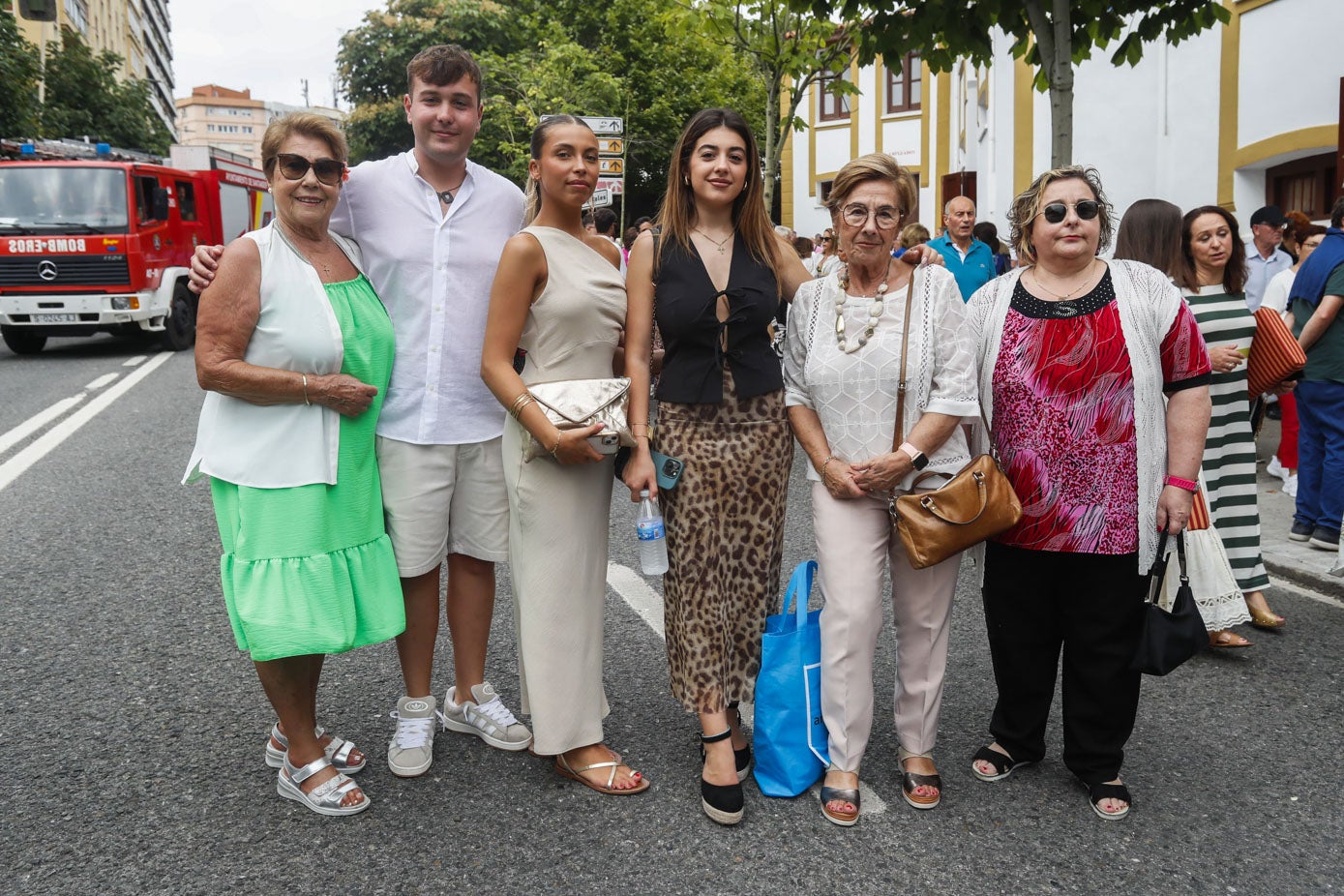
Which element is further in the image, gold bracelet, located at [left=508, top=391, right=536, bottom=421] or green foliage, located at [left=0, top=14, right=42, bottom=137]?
green foliage, located at [left=0, top=14, right=42, bottom=137]

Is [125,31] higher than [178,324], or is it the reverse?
[125,31]

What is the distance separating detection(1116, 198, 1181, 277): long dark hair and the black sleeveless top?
185 cm

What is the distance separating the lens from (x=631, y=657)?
4344 mm

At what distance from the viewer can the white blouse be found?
10.1 feet

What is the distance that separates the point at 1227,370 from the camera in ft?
13.7

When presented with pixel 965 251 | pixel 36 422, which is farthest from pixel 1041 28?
pixel 36 422

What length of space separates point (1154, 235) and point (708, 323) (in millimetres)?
2122

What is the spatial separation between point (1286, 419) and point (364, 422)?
6.76 m

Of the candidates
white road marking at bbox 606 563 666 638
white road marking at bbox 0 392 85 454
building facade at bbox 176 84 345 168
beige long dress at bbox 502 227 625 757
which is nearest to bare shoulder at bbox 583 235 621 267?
beige long dress at bbox 502 227 625 757

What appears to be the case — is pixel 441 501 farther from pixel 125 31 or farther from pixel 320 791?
pixel 125 31

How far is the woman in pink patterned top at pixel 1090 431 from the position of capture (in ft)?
10.1

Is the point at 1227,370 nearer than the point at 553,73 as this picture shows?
Yes

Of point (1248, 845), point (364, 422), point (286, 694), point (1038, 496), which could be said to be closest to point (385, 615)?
point (286, 694)

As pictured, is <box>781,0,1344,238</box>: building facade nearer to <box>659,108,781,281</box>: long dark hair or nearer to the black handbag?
<box>659,108,781,281</box>: long dark hair
